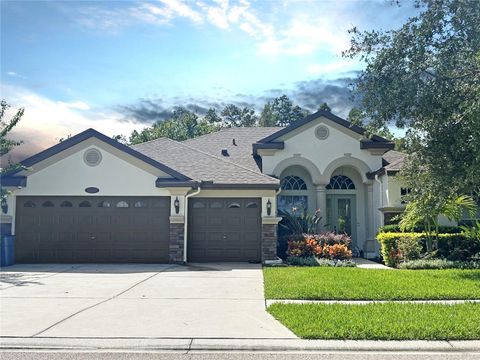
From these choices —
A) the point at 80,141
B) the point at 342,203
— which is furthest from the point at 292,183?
the point at 80,141

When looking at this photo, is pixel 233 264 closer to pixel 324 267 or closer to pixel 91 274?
pixel 324 267

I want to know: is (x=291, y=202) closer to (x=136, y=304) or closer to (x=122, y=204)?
(x=122, y=204)

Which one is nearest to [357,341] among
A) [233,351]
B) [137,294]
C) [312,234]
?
[233,351]

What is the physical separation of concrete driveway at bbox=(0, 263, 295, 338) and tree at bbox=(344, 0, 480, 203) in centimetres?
575

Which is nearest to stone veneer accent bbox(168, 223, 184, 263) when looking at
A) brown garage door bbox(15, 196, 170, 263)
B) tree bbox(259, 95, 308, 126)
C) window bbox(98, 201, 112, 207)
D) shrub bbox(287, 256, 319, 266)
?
brown garage door bbox(15, 196, 170, 263)

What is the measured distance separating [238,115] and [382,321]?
52.3m

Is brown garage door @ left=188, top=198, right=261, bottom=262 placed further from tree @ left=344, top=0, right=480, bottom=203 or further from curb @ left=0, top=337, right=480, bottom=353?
curb @ left=0, top=337, right=480, bottom=353

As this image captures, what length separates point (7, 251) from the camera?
15.1 m

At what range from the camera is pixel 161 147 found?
2017cm

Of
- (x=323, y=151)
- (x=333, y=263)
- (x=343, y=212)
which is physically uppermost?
(x=323, y=151)

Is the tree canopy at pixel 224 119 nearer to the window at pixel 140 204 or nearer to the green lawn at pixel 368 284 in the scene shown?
the window at pixel 140 204

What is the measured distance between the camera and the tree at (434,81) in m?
10.9

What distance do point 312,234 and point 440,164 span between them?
19.9ft

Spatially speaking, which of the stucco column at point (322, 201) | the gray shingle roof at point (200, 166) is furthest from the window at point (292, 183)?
the gray shingle roof at point (200, 166)
